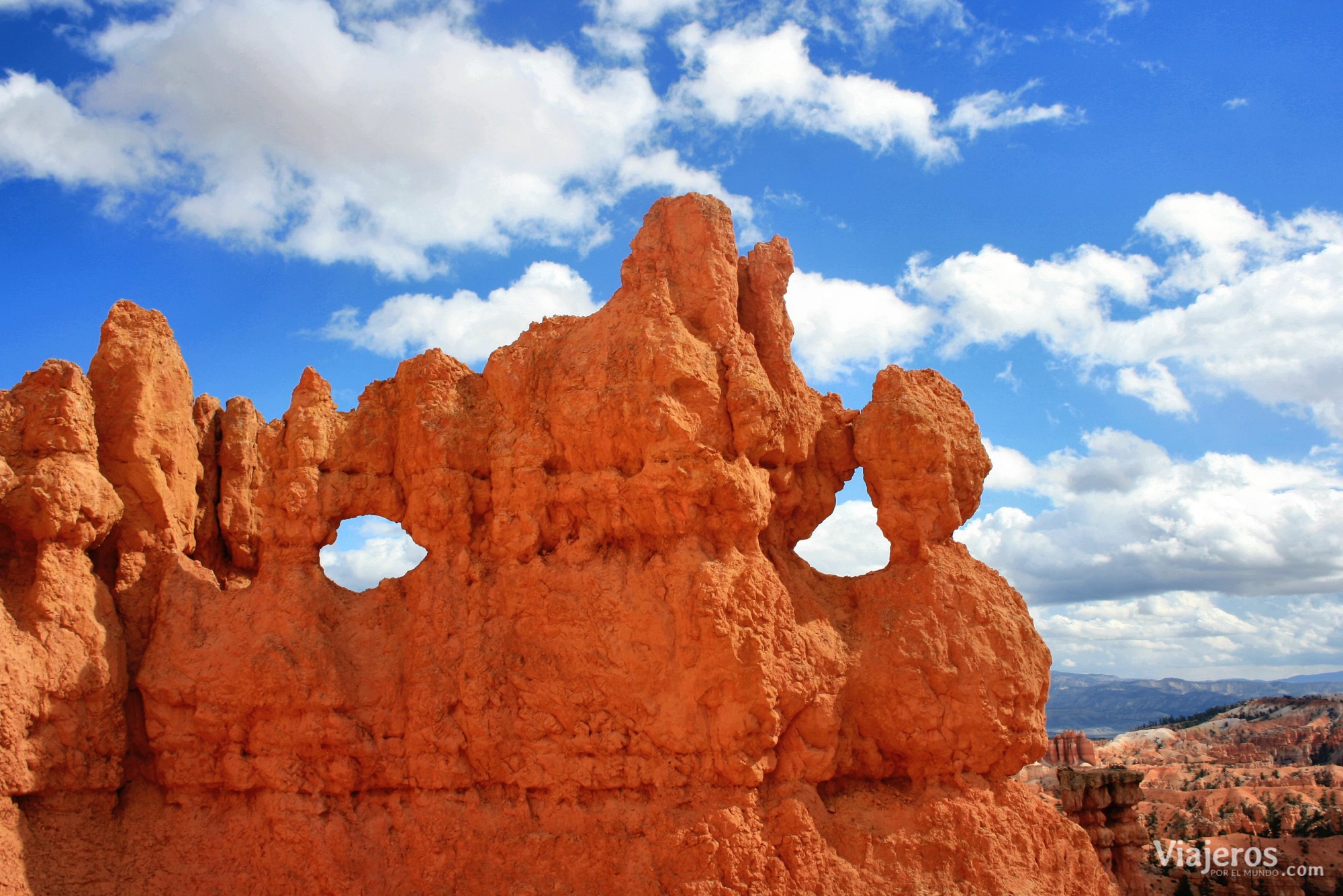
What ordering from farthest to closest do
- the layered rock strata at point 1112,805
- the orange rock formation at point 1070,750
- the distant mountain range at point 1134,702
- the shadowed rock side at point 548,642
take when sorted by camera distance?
the distant mountain range at point 1134,702 < the orange rock formation at point 1070,750 < the layered rock strata at point 1112,805 < the shadowed rock side at point 548,642

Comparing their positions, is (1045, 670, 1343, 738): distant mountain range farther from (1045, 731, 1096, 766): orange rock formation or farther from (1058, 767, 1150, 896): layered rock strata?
(1058, 767, 1150, 896): layered rock strata

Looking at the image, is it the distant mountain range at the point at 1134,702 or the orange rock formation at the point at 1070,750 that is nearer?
the orange rock formation at the point at 1070,750

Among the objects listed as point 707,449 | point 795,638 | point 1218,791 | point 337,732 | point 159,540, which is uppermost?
point 707,449

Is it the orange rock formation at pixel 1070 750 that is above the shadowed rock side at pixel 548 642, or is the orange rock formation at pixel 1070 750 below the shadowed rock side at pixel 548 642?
below

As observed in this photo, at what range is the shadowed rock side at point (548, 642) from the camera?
9906 millimetres

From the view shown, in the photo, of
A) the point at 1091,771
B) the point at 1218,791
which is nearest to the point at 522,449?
the point at 1091,771

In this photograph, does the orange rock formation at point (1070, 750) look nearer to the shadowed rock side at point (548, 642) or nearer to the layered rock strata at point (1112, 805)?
the layered rock strata at point (1112, 805)

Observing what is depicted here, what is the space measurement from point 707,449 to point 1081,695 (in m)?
206

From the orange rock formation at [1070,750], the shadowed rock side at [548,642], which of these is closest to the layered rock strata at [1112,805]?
the shadowed rock side at [548,642]

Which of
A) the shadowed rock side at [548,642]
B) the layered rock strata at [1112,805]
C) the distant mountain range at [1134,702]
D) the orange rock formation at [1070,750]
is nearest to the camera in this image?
the shadowed rock side at [548,642]

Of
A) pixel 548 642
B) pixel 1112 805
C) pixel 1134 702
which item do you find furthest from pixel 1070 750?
pixel 1134 702

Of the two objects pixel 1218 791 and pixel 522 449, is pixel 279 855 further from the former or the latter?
pixel 1218 791

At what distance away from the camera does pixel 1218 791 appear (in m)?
28.7

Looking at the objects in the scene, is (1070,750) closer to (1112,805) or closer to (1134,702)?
(1112,805)
